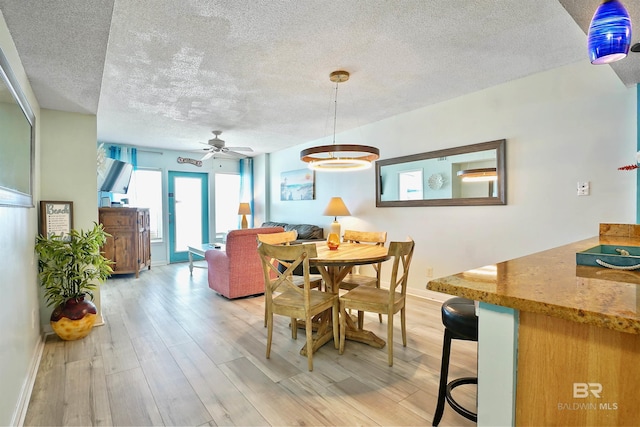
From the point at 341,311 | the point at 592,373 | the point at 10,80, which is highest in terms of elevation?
the point at 10,80

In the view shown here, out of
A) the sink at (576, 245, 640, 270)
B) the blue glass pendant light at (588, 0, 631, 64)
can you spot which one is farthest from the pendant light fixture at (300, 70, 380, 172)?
the sink at (576, 245, 640, 270)

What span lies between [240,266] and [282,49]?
8.12ft

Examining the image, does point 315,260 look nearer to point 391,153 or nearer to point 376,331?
point 376,331

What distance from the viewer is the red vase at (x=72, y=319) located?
8.63 ft

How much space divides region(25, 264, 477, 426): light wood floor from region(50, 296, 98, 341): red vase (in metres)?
0.08

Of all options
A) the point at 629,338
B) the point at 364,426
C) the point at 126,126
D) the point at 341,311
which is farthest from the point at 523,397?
the point at 126,126

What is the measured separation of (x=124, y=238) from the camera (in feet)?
16.8

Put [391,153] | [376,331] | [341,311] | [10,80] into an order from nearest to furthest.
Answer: [10,80], [341,311], [376,331], [391,153]

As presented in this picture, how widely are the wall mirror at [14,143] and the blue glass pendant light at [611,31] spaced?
255 centimetres

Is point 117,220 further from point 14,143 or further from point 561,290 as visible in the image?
point 561,290

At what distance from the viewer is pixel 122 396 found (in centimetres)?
191

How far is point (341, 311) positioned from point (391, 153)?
256 cm

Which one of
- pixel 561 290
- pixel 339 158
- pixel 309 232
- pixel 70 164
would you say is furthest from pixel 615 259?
pixel 309 232

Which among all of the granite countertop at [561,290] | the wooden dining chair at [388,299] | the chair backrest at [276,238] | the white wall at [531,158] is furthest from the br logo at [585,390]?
the chair backrest at [276,238]
